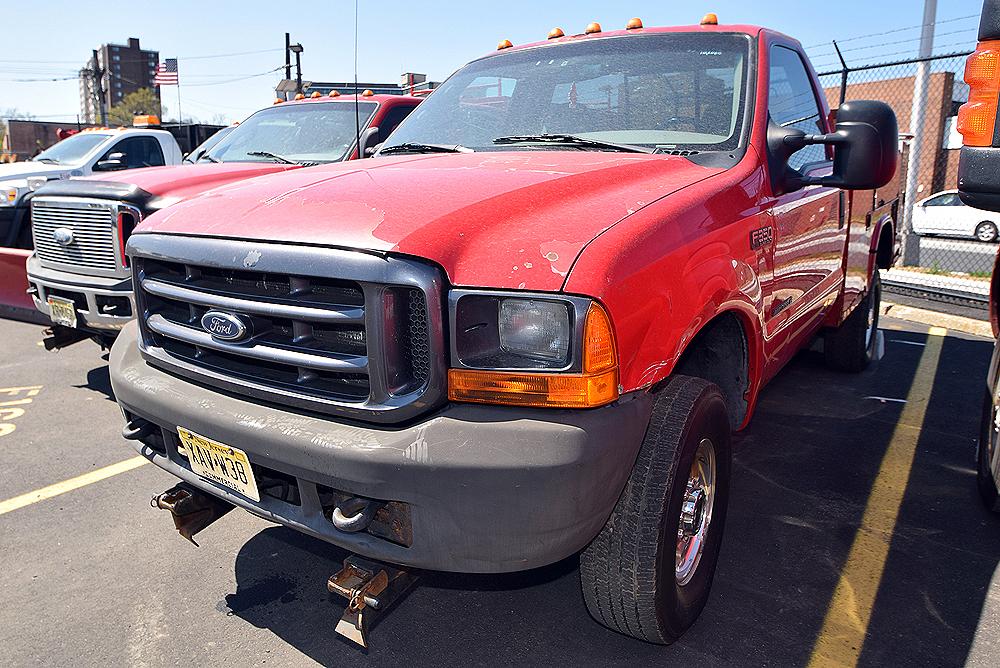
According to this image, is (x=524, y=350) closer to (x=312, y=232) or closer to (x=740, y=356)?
(x=312, y=232)

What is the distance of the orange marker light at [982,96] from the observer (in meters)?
2.57

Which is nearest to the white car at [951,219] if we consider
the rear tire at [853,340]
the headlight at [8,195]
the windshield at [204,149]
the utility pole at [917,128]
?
the utility pole at [917,128]

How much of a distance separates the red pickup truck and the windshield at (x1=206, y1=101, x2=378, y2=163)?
350cm

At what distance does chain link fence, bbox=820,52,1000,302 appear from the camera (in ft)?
30.3

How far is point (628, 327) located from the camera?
6.83 ft

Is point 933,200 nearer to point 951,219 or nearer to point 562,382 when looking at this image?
point 951,219

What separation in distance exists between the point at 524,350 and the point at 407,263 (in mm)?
371

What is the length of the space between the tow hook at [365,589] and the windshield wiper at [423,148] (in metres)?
1.79

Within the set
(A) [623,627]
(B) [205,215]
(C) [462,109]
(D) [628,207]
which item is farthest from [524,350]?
(C) [462,109]

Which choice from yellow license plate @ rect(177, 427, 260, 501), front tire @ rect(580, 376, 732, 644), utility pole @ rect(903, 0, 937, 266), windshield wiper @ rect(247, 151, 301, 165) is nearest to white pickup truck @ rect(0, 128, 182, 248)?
windshield wiper @ rect(247, 151, 301, 165)

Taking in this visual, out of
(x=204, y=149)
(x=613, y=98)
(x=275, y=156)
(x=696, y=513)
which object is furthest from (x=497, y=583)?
(x=204, y=149)

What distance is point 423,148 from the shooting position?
11.5 feet

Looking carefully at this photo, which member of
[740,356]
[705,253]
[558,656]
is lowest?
[558,656]

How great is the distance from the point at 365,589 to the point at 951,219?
2123 cm
